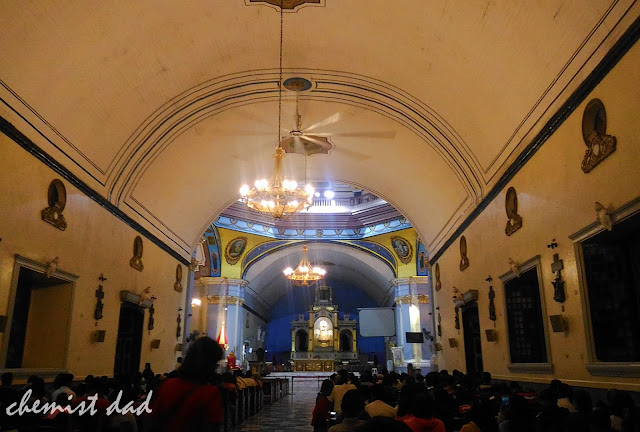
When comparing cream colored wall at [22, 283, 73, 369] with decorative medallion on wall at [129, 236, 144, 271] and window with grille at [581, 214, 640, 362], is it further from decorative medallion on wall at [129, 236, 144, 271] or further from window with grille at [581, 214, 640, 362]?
window with grille at [581, 214, 640, 362]

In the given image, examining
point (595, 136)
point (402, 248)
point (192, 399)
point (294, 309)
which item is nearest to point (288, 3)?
point (595, 136)

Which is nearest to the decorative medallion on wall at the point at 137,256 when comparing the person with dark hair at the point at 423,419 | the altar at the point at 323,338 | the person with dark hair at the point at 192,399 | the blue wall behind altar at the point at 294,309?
the person with dark hair at the point at 423,419

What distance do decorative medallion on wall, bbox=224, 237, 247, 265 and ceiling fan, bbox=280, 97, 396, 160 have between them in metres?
8.48

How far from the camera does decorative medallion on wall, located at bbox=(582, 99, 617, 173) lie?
4.88 meters

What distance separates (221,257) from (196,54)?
12.7m

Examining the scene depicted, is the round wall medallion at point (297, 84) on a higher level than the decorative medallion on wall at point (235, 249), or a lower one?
higher

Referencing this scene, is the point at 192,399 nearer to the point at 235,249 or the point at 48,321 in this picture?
the point at 48,321

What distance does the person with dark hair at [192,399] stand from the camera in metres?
2.25

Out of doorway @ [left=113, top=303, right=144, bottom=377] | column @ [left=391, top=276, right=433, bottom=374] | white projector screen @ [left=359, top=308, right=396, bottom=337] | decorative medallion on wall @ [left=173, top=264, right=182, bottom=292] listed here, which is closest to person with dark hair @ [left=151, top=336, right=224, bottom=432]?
doorway @ [left=113, top=303, right=144, bottom=377]

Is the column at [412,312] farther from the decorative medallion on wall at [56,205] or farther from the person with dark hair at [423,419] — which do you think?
the person with dark hair at [423,419]

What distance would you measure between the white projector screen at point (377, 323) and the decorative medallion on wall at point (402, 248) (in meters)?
2.65

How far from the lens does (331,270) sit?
84.0ft

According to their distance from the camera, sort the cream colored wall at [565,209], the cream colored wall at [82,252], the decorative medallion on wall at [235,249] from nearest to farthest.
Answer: the cream colored wall at [565,209], the cream colored wall at [82,252], the decorative medallion on wall at [235,249]

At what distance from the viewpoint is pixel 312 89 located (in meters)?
9.34
